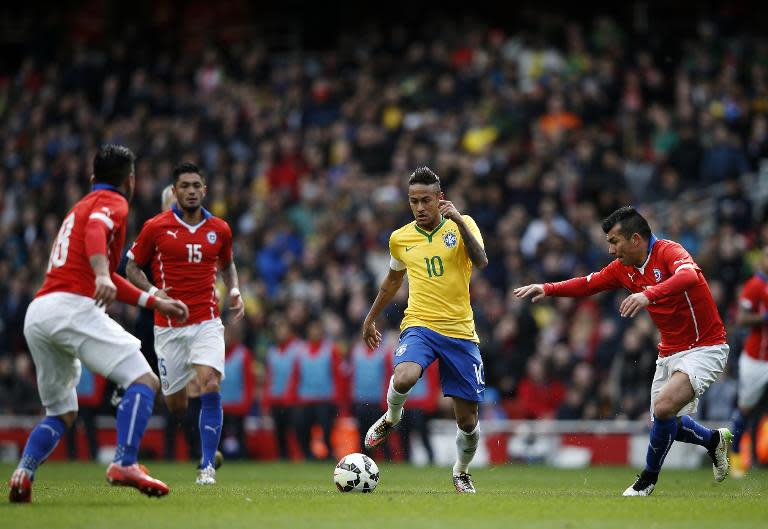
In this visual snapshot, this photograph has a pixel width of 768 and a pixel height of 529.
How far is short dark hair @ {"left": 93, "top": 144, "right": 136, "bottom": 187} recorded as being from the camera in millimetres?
9562

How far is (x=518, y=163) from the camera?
872 inches

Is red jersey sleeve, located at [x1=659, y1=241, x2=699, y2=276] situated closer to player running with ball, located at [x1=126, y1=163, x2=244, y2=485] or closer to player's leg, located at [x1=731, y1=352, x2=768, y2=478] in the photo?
player running with ball, located at [x1=126, y1=163, x2=244, y2=485]

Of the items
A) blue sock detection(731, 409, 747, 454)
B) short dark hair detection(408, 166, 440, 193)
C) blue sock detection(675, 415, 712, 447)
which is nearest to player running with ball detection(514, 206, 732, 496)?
blue sock detection(675, 415, 712, 447)

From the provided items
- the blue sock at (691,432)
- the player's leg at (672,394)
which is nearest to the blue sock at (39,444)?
the player's leg at (672,394)

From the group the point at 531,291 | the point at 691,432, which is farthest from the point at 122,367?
the point at 691,432

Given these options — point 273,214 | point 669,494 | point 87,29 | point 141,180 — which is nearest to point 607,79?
point 273,214

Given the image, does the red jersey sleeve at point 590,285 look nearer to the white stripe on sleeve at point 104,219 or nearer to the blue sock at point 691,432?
the blue sock at point 691,432

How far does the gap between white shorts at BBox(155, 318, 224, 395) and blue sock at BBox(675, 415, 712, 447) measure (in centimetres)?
427

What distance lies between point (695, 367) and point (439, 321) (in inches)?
86.3

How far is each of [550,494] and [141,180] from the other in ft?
51.4

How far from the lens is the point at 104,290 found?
28.7 ft

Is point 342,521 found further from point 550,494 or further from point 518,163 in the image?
point 518,163

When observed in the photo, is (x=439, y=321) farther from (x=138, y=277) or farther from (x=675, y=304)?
(x=138, y=277)

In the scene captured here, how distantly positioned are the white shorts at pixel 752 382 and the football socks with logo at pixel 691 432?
12.6 feet
